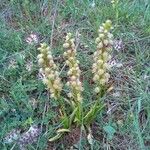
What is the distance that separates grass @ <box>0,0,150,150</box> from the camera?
224 centimetres

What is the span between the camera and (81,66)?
2.56 metres

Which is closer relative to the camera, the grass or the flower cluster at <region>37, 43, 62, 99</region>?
the flower cluster at <region>37, 43, 62, 99</region>

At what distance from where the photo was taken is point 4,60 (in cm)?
261

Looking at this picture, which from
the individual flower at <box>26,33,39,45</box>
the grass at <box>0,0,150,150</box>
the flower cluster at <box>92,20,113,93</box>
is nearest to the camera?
the flower cluster at <box>92,20,113,93</box>

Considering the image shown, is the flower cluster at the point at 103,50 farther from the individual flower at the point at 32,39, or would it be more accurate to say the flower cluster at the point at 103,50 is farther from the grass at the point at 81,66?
the individual flower at the point at 32,39

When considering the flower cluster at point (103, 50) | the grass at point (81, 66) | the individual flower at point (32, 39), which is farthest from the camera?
the individual flower at point (32, 39)

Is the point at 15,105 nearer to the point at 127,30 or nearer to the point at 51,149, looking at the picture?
the point at 51,149

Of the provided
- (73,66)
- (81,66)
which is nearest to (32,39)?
(81,66)

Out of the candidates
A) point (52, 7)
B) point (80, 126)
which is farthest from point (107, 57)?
point (52, 7)

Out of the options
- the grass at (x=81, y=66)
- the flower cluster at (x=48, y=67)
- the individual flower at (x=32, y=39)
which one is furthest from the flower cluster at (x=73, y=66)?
the individual flower at (x=32, y=39)

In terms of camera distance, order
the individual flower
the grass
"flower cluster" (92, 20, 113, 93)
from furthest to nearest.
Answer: the individual flower < the grass < "flower cluster" (92, 20, 113, 93)

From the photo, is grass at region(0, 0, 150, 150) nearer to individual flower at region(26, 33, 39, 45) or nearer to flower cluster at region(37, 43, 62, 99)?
individual flower at region(26, 33, 39, 45)

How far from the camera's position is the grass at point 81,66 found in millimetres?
2240

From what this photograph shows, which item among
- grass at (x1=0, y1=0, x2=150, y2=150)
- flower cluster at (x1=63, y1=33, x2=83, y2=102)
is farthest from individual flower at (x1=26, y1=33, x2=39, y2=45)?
flower cluster at (x1=63, y1=33, x2=83, y2=102)
